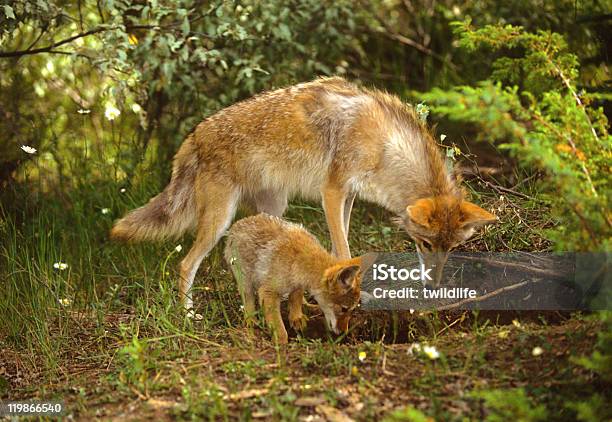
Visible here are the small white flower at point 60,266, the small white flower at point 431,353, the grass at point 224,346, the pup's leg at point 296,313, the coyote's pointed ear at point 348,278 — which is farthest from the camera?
the small white flower at point 60,266

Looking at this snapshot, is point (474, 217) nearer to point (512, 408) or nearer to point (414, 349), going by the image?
point (414, 349)

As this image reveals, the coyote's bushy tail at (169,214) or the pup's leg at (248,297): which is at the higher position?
the coyote's bushy tail at (169,214)

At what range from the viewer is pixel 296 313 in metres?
6.13

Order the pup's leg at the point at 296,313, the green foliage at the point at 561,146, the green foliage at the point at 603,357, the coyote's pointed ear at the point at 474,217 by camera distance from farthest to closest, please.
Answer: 1. the pup's leg at the point at 296,313
2. the coyote's pointed ear at the point at 474,217
3. the green foliage at the point at 561,146
4. the green foliage at the point at 603,357

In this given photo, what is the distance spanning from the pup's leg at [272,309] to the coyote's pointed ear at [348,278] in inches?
23.1

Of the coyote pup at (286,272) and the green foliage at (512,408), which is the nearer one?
the green foliage at (512,408)

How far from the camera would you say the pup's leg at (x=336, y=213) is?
6.73m

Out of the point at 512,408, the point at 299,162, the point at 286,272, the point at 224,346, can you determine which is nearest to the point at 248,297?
the point at 286,272

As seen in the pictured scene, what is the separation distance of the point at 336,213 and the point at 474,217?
131cm

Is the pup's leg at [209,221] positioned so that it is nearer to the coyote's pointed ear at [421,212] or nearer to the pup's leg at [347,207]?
the pup's leg at [347,207]

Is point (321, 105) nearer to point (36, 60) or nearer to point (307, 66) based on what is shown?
point (307, 66)

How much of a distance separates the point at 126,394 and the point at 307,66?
16.3 feet

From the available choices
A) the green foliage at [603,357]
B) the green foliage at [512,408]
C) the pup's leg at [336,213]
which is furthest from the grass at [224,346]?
the pup's leg at [336,213]

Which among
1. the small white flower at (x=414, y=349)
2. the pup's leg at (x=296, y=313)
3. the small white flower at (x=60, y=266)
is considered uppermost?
the small white flower at (x=60, y=266)
